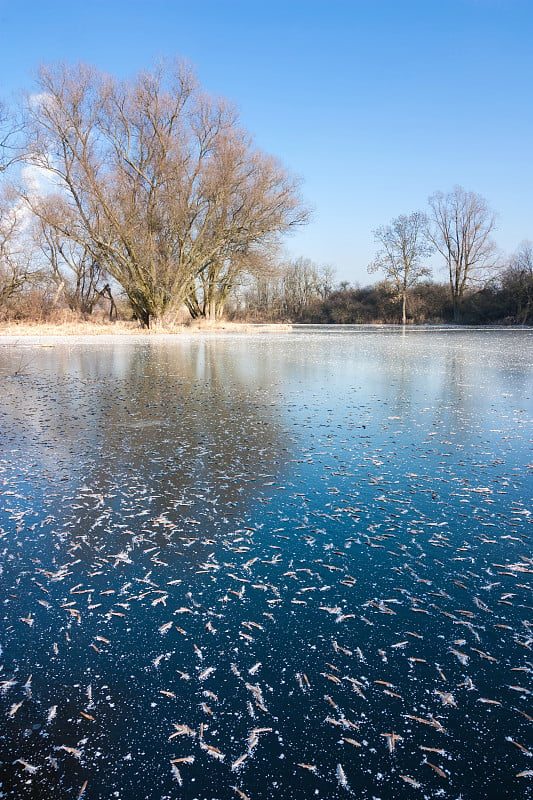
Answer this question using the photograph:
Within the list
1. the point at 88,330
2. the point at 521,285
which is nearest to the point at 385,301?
the point at 521,285

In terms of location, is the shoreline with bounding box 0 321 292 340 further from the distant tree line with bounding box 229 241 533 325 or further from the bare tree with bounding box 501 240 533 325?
the bare tree with bounding box 501 240 533 325

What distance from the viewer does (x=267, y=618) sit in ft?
6.18

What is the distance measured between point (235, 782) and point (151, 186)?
95.1 ft

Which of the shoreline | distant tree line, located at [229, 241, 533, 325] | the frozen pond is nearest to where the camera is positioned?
the frozen pond

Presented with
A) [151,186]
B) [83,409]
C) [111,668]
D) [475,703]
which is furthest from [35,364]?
[151,186]

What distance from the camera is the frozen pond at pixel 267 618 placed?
1.28 meters

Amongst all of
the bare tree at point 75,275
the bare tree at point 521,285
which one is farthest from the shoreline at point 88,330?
the bare tree at point 521,285

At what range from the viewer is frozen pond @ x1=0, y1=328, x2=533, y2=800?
1.28m

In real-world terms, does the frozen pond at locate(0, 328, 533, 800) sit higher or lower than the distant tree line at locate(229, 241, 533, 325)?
lower

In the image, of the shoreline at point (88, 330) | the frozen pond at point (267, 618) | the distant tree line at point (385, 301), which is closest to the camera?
the frozen pond at point (267, 618)

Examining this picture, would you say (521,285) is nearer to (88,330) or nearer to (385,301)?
(385,301)

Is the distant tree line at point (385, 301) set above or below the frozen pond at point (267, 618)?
above

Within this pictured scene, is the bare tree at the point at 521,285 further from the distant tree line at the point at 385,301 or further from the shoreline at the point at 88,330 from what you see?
the shoreline at the point at 88,330

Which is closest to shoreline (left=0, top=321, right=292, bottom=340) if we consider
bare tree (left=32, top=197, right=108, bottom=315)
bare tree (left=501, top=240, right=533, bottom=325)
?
bare tree (left=32, top=197, right=108, bottom=315)
